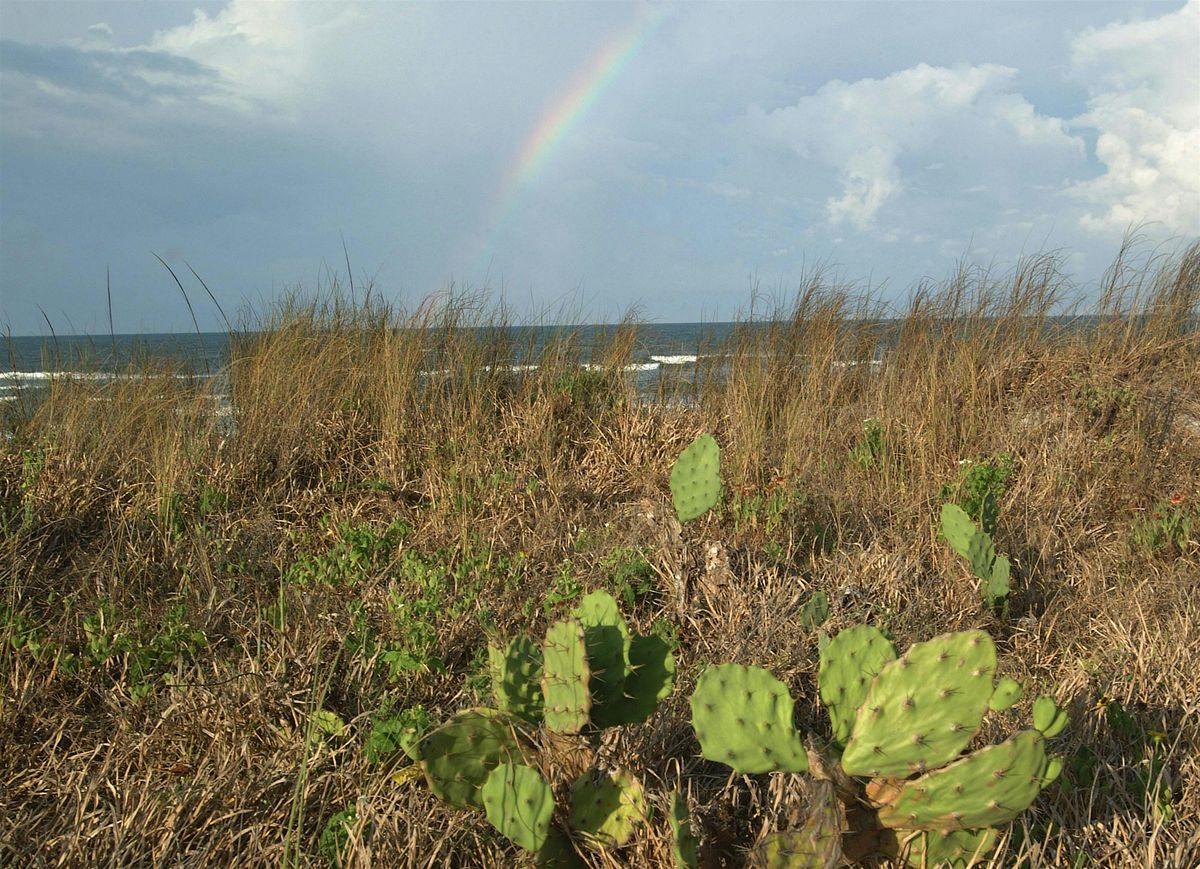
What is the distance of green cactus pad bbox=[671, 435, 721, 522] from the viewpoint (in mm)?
3475

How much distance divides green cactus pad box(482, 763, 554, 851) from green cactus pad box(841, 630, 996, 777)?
606mm

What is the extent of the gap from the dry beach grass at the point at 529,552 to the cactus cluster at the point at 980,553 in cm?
11

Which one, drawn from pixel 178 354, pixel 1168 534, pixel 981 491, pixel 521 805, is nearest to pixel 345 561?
pixel 521 805

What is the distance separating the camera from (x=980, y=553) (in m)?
3.23

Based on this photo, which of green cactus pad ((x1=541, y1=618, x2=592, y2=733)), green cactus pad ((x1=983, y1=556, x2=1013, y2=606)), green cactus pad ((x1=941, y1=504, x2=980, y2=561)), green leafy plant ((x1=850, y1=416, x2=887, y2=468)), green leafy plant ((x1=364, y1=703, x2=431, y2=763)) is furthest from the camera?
green leafy plant ((x1=850, y1=416, x2=887, y2=468))

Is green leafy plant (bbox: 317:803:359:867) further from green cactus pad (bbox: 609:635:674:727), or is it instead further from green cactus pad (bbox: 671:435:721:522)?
green cactus pad (bbox: 671:435:721:522)

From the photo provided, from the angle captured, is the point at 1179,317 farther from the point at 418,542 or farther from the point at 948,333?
the point at 418,542

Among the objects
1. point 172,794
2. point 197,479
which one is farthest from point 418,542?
point 172,794

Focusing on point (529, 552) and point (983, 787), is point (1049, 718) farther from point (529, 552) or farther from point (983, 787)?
point (529, 552)

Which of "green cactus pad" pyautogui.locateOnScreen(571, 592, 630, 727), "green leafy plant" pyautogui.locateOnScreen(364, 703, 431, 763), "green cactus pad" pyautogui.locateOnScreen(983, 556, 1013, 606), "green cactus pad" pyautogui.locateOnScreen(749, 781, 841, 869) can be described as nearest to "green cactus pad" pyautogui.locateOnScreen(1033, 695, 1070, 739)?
"green cactus pad" pyautogui.locateOnScreen(749, 781, 841, 869)

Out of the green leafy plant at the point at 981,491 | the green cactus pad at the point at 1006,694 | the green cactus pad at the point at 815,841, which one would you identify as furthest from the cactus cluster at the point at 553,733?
the green leafy plant at the point at 981,491

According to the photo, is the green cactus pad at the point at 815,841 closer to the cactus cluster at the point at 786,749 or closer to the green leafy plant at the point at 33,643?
the cactus cluster at the point at 786,749

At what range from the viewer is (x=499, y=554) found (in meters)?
3.70

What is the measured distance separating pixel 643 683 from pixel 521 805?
0.45m
